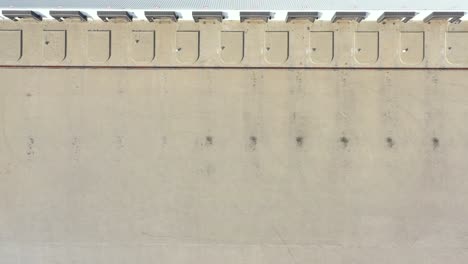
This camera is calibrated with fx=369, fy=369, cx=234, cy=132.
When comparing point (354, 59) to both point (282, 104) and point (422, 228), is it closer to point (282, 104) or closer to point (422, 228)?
point (282, 104)

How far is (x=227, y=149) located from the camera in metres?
10.9

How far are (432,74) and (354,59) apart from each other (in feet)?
7.55

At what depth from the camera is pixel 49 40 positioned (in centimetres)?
1102

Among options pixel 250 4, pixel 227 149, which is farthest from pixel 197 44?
pixel 227 149

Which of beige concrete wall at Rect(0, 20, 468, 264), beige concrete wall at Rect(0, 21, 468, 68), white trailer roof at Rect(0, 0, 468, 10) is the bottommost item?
beige concrete wall at Rect(0, 20, 468, 264)

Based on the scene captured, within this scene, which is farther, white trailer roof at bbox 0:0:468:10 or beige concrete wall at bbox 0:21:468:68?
beige concrete wall at bbox 0:21:468:68

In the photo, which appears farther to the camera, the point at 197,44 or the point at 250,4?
the point at 197,44

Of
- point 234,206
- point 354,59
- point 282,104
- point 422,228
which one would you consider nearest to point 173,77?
point 282,104

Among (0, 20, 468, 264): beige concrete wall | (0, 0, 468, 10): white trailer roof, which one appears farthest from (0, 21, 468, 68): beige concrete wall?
(0, 0, 468, 10): white trailer roof

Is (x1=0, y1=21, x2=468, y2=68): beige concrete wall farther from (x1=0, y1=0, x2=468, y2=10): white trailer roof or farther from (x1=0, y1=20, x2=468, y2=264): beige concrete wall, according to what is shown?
(x1=0, y1=0, x2=468, y2=10): white trailer roof

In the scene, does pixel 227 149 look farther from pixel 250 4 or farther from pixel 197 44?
pixel 250 4

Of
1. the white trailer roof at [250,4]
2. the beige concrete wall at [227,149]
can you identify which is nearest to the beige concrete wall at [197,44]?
the beige concrete wall at [227,149]

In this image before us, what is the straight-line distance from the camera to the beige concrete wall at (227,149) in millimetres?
10750

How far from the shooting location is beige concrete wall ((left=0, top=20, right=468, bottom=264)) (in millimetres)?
10750
